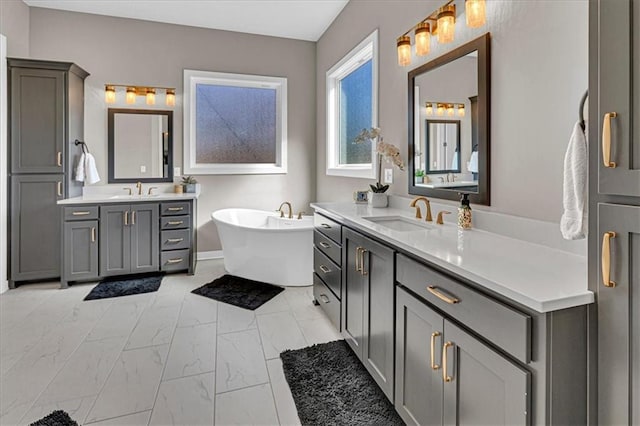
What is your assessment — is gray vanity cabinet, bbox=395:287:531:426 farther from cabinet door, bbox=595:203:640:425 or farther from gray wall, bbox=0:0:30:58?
gray wall, bbox=0:0:30:58

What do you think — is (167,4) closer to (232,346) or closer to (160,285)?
(160,285)

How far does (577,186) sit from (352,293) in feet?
4.66

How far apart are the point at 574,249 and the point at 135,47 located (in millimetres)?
4820

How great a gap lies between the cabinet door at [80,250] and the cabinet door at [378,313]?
122 inches

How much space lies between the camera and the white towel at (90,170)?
3.93 m

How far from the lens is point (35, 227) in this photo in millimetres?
3680

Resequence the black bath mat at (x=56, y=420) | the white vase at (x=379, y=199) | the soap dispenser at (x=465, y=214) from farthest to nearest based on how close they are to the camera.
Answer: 1. the white vase at (x=379, y=199)
2. the soap dispenser at (x=465, y=214)
3. the black bath mat at (x=56, y=420)

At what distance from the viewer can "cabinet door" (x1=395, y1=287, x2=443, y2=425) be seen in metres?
1.31

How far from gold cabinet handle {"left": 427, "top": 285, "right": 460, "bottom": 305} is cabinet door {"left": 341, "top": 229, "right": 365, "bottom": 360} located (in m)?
0.70

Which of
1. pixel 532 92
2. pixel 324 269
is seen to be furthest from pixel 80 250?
pixel 532 92

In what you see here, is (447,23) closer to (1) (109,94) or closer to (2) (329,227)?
(2) (329,227)

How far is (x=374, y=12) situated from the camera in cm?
319

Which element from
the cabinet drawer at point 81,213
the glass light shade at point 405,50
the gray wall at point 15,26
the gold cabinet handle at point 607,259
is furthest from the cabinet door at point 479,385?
the gray wall at point 15,26

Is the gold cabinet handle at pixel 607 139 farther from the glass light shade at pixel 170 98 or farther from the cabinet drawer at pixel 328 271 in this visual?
the glass light shade at pixel 170 98
